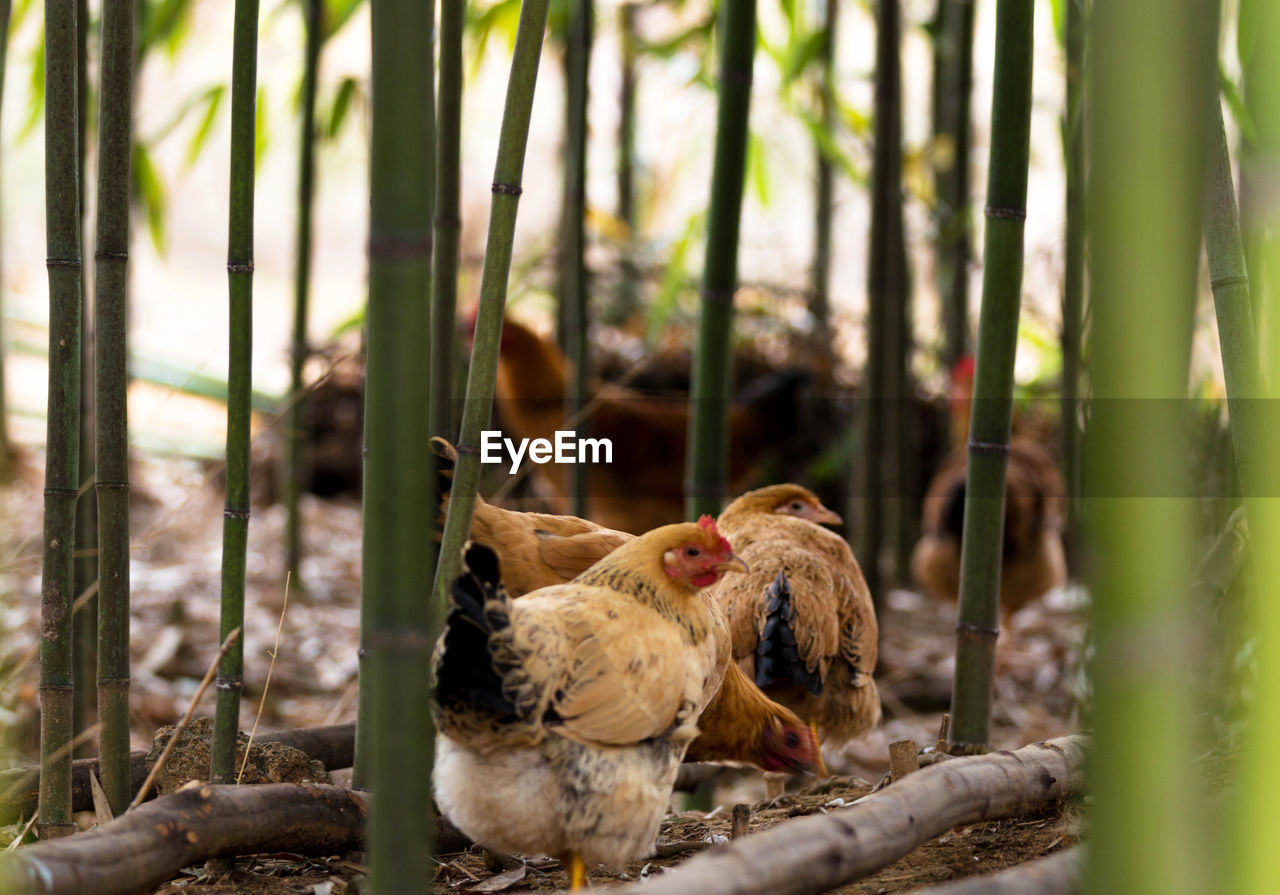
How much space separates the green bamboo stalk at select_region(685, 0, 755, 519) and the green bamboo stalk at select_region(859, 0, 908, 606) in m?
1.50

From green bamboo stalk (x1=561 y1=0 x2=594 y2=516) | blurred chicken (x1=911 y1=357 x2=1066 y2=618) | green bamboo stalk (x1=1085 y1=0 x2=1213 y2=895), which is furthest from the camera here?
blurred chicken (x1=911 y1=357 x2=1066 y2=618)

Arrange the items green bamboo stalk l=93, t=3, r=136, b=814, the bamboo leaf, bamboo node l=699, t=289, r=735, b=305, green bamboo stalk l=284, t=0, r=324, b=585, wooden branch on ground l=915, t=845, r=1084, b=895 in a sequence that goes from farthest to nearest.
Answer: the bamboo leaf → green bamboo stalk l=284, t=0, r=324, b=585 → bamboo node l=699, t=289, r=735, b=305 → green bamboo stalk l=93, t=3, r=136, b=814 → wooden branch on ground l=915, t=845, r=1084, b=895

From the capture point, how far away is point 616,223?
6.11 meters

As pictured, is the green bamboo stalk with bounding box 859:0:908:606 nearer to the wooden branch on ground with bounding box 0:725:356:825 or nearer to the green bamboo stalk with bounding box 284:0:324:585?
the green bamboo stalk with bounding box 284:0:324:585

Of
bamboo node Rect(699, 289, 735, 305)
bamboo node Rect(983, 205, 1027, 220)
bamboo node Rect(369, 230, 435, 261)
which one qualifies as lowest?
bamboo node Rect(369, 230, 435, 261)

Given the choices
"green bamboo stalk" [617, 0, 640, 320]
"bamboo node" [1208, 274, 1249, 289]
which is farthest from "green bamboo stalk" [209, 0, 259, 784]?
"green bamboo stalk" [617, 0, 640, 320]

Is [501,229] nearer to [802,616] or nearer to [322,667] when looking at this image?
[802,616]

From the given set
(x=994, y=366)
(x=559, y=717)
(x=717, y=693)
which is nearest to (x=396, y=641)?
(x=559, y=717)

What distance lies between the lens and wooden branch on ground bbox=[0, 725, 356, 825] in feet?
5.63

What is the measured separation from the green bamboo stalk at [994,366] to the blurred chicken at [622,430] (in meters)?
2.14

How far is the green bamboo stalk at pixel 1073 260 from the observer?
2.87 meters

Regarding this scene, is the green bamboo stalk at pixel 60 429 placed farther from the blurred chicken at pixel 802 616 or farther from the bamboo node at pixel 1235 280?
the bamboo node at pixel 1235 280

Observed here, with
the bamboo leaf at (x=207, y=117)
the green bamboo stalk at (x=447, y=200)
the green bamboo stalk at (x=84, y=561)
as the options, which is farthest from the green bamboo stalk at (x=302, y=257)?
the green bamboo stalk at (x=447, y=200)

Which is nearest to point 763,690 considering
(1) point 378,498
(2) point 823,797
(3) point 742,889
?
(2) point 823,797
